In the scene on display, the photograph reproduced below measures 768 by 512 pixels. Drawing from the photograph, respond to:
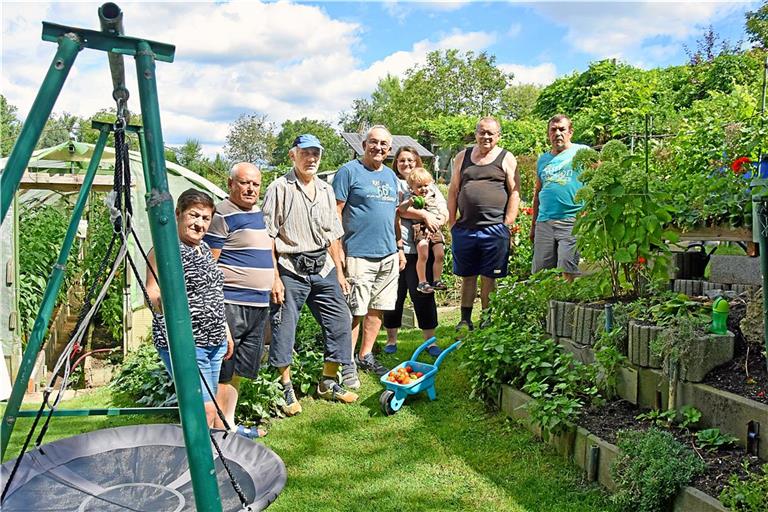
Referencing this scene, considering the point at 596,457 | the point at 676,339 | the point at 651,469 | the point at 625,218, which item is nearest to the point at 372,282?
the point at 625,218

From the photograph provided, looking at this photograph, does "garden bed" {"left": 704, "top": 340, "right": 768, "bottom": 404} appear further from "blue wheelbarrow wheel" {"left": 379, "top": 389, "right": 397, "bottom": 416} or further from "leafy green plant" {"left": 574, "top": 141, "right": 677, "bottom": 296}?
"blue wheelbarrow wheel" {"left": 379, "top": 389, "right": 397, "bottom": 416}

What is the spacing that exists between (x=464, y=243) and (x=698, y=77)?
1064cm

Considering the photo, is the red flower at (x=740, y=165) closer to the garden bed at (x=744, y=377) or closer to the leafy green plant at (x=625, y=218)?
the leafy green plant at (x=625, y=218)

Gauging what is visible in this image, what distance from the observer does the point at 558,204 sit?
4.99 m

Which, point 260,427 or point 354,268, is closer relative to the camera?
point 260,427

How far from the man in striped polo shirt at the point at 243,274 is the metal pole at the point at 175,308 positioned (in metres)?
1.92

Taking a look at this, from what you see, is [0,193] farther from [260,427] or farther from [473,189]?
[473,189]

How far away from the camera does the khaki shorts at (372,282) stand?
464cm

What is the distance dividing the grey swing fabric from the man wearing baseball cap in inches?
57.4

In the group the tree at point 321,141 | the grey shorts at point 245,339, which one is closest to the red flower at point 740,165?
the grey shorts at point 245,339

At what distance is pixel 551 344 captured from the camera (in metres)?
3.99

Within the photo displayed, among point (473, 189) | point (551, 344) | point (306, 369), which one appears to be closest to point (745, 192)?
point (551, 344)

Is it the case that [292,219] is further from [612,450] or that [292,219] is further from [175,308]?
[175,308]

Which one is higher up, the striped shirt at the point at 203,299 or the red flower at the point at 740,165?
the red flower at the point at 740,165
